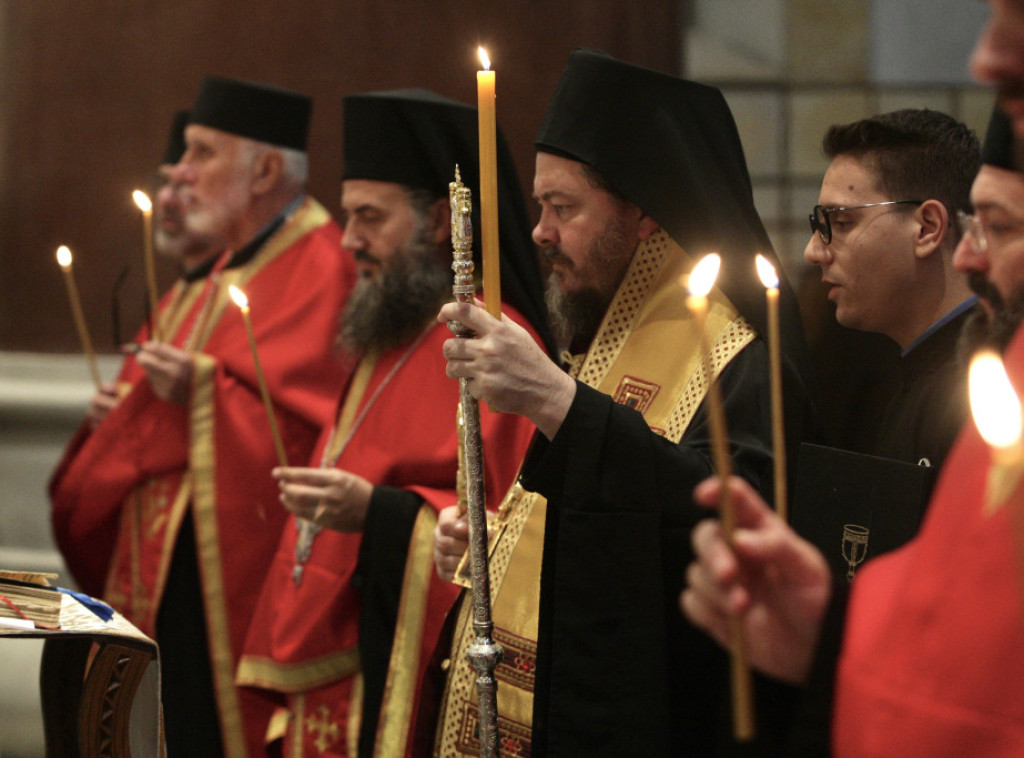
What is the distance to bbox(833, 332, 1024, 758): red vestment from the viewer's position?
121cm

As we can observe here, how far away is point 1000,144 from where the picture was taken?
1.75 m

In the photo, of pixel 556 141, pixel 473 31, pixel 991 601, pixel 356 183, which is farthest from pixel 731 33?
pixel 991 601

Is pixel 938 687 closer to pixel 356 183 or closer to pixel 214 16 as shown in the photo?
pixel 356 183

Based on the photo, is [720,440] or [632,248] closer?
[720,440]

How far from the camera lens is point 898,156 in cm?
251

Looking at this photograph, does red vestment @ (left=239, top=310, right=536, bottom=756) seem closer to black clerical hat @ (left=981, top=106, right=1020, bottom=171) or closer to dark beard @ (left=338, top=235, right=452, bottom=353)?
dark beard @ (left=338, top=235, right=452, bottom=353)

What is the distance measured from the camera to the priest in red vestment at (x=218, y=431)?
4133 millimetres

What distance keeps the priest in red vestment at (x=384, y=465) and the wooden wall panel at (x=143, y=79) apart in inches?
52.3

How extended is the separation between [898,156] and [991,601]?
4.89ft

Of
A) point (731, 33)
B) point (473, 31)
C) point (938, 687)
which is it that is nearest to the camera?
point (938, 687)

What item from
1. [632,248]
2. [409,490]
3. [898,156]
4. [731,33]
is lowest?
[409,490]

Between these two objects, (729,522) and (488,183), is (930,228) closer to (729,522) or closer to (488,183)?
(488,183)

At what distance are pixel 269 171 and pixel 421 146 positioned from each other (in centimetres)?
128

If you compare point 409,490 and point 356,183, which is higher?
point 356,183
